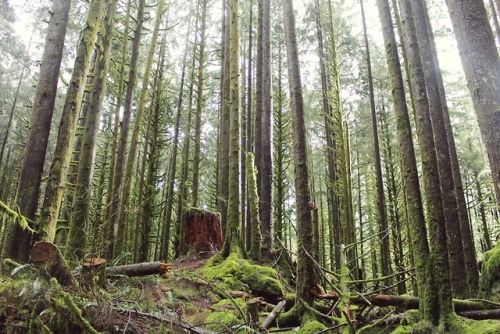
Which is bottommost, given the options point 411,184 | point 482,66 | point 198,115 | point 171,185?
point 411,184

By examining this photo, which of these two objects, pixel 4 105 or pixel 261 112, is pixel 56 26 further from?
pixel 4 105

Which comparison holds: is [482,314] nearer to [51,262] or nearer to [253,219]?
[253,219]

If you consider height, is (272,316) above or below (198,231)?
below

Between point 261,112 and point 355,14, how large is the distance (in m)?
7.62

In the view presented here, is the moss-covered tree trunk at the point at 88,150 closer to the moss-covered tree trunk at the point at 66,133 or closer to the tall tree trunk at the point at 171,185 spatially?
the moss-covered tree trunk at the point at 66,133

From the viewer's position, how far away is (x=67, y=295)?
2.97 metres

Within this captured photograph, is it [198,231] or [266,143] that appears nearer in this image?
[198,231]

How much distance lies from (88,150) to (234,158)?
3.12m

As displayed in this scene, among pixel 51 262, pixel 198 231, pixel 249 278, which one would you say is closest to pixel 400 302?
pixel 249 278

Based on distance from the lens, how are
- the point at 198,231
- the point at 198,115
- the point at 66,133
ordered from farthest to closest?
the point at 198,115
the point at 198,231
the point at 66,133

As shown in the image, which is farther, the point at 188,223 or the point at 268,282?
the point at 188,223

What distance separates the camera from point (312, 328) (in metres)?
4.12

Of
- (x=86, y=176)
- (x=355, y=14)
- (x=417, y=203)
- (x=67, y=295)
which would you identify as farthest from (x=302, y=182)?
(x=355, y=14)

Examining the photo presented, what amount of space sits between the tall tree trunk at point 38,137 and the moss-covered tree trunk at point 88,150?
2.90 ft
